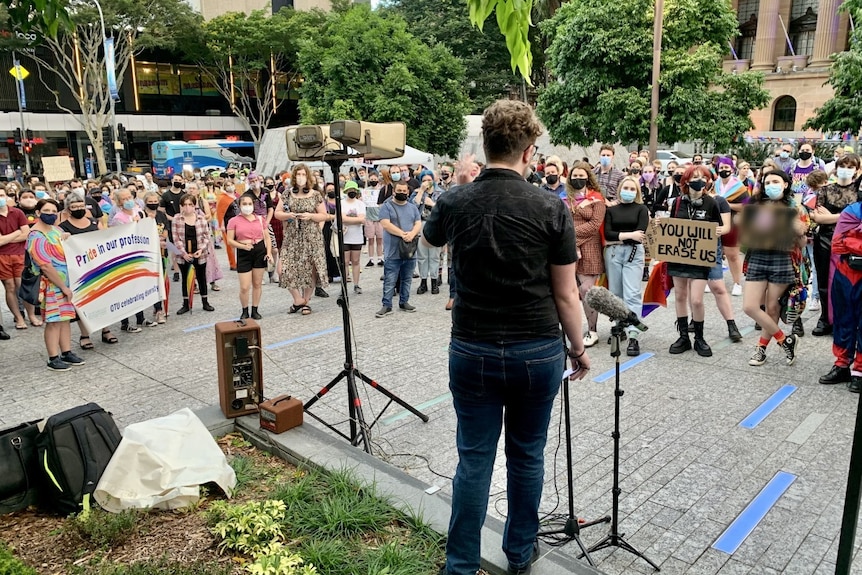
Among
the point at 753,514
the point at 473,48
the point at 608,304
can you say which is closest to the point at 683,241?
the point at 753,514

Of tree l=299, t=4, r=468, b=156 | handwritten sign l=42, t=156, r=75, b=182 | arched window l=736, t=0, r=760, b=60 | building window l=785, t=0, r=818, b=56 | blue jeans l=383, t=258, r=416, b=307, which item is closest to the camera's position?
blue jeans l=383, t=258, r=416, b=307

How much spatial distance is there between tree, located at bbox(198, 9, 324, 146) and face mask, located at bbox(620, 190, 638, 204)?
126ft

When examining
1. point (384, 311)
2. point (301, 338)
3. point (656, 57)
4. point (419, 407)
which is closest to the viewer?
point (419, 407)

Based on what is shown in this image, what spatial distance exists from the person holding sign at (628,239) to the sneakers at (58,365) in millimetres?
6104

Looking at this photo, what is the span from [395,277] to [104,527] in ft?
21.6

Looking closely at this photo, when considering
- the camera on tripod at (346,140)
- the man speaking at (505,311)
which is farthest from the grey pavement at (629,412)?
the camera on tripod at (346,140)

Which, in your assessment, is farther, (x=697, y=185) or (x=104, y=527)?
(x=697, y=185)

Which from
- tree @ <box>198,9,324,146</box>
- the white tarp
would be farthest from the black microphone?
tree @ <box>198,9,324,146</box>

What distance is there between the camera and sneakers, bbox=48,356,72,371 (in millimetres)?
7410

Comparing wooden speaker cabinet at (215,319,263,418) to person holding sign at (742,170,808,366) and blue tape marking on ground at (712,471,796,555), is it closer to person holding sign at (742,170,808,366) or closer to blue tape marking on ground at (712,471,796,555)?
blue tape marking on ground at (712,471,796,555)

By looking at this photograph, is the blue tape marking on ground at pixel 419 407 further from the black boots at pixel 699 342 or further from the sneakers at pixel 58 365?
the sneakers at pixel 58 365

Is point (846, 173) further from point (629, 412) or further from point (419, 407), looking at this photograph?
point (419, 407)

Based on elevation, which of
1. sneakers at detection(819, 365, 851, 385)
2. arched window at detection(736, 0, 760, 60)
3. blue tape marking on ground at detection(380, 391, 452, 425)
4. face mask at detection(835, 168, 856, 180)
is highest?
arched window at detection(736, 0, 760, 60)

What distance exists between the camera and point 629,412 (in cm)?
583
